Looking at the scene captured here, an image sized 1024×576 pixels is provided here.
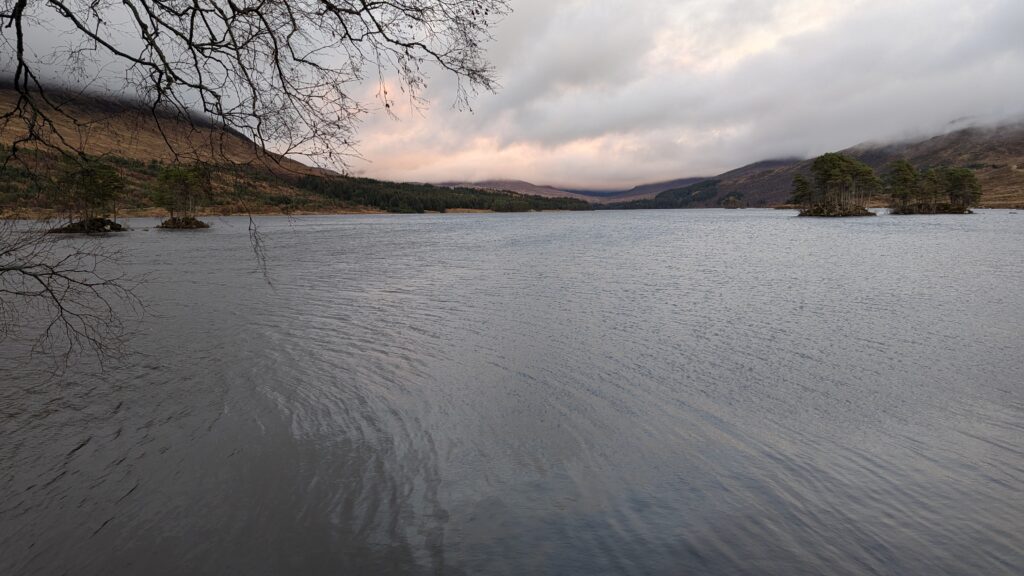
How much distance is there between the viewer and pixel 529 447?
866cm

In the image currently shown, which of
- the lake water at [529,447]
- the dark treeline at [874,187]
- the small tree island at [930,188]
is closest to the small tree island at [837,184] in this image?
the dark treeline at [874,187]

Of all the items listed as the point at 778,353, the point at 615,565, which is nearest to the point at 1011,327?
the point at 778,353

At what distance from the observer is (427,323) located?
18.3 meters

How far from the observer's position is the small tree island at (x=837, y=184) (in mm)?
118688

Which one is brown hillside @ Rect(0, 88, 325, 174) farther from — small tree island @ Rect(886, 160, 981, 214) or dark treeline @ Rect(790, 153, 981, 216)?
small tree island @ Rect(886, 160, 981, 214)

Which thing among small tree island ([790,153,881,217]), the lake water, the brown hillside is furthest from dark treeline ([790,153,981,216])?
the brown hillside

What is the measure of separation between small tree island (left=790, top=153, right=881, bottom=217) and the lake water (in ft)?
389

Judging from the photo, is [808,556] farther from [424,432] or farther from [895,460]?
[424,432]

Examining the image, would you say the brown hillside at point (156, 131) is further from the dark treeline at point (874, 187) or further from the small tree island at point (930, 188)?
the small tree island at point (930, 188)

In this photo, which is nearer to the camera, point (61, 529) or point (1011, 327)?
point (61, 529)

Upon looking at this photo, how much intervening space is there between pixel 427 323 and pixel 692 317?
978 centimetres

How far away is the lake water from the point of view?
596 centimetres

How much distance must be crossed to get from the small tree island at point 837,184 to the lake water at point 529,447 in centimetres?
11851

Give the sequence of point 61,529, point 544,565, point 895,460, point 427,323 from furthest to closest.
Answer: point 427,323 < point 895,460 < point 61,529 < point 544,565
